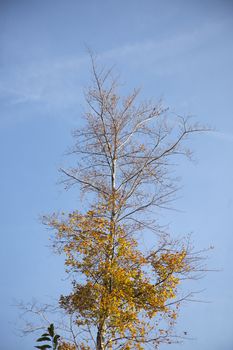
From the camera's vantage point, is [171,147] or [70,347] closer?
[70,347]

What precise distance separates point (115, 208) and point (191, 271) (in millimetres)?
2716

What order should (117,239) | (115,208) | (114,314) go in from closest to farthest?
(114,314) < (117,239) < (115,208)

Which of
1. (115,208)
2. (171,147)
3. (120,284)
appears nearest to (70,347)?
(120,284)

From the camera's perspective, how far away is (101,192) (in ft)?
43.7

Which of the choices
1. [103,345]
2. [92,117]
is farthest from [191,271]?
[92,117]

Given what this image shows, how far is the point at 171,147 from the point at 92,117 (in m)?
2.64

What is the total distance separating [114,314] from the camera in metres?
10.9

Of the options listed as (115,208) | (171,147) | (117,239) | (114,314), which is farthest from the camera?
(171,147)

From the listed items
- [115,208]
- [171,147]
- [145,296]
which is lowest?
[145,296]

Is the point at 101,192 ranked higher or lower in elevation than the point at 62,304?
higher

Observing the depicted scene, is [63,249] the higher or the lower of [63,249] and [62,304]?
the higher

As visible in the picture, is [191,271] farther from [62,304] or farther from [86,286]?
[62,304]

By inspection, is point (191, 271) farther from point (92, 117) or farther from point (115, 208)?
point (92, 117)

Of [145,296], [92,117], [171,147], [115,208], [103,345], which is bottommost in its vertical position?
[103,345]
